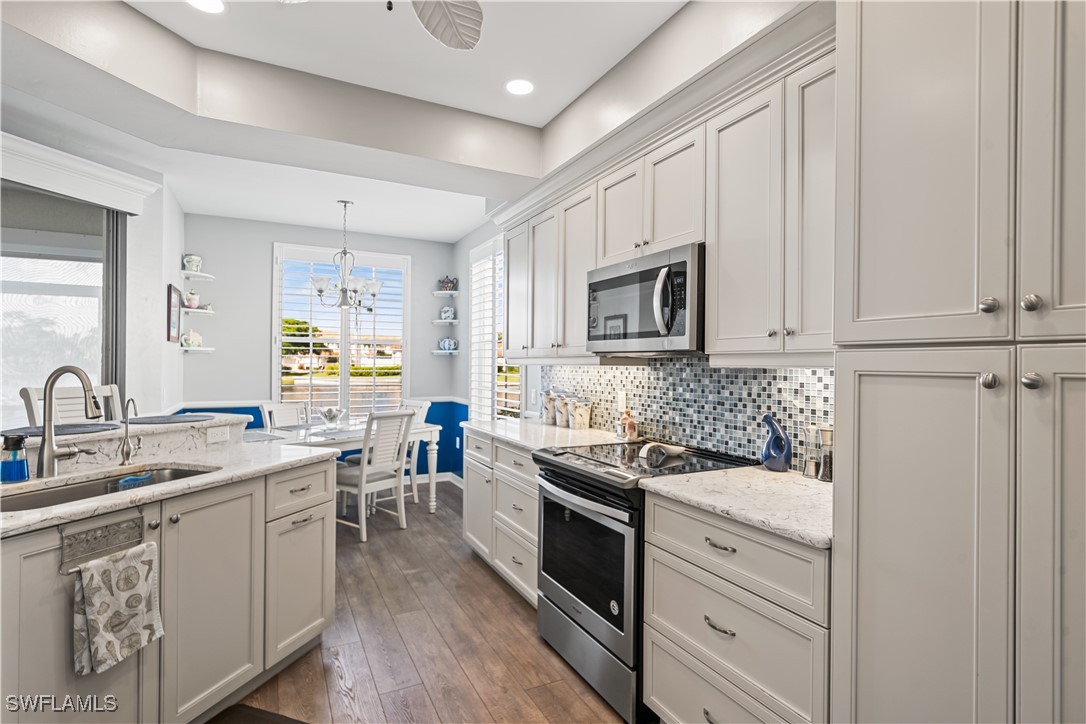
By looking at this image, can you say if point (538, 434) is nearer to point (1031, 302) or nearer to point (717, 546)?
point (717, 546)

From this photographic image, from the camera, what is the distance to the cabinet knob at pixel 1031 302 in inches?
39.4

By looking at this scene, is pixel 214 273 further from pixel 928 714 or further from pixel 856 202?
pixel 928 714

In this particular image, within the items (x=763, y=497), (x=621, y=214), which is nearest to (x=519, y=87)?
(x=621, y=214)

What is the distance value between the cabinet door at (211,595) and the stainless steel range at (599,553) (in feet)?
4.12

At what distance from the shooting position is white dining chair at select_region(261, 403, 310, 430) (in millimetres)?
4918

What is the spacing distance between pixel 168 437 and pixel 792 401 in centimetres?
274

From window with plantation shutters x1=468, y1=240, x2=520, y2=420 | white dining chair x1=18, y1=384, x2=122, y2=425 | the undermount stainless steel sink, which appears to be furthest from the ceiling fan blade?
window with plantation shutters x1=468, y1=240, x2=520, y2=420

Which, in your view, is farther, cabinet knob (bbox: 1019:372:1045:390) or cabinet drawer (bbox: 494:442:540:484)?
cabinet drawer (bbox: 494:442:540:484)

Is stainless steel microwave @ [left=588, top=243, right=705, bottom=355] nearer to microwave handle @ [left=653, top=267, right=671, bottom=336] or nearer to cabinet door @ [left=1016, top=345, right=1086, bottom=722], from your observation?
microwave handle @ [left=653, top=267, right=671, bottom=336]

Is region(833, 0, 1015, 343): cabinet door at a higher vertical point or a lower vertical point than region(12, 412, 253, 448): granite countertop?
higher

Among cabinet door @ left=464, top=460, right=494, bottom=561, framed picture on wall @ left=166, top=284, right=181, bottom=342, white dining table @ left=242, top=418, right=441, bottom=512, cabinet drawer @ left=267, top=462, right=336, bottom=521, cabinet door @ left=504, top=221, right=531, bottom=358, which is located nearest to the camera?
cabinet drawer @ left=267, top=462, right=336, bottom=521

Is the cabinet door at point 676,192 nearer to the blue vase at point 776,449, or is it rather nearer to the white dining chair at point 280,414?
the blue vase at point 776,449

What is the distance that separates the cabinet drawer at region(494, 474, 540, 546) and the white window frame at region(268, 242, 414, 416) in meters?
3.06

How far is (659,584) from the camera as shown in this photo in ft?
6.38
